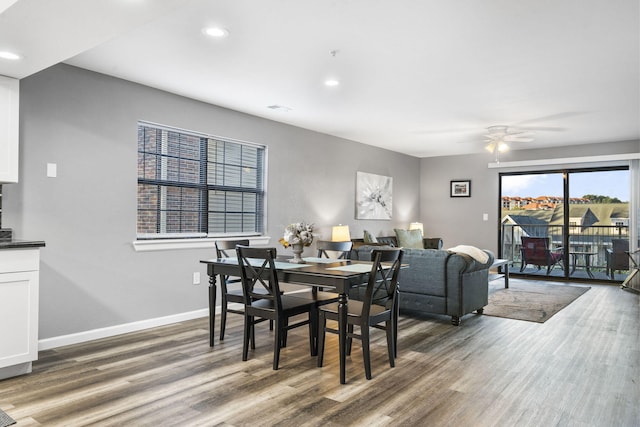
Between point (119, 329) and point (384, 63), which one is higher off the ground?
point (384, 63)

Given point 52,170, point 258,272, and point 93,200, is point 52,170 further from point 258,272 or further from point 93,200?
point 258,272

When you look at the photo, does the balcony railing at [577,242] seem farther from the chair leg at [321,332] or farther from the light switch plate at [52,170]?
the light switch plate at [52,170]

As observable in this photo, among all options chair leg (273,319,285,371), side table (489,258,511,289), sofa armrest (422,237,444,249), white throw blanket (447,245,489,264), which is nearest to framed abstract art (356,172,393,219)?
sofa armrest (422,237,444,249)

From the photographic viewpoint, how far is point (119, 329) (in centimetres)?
413

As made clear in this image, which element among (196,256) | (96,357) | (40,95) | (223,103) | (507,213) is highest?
(223,103)

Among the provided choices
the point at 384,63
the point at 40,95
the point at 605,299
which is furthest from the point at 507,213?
the point at 40,95

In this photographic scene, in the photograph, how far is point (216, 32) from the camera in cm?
314

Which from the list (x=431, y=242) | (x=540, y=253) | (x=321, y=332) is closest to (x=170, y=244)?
(x=321, y=332)

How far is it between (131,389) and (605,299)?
6.09 m

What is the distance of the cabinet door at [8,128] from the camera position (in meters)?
3.12

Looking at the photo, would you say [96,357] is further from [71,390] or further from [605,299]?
[605,299]

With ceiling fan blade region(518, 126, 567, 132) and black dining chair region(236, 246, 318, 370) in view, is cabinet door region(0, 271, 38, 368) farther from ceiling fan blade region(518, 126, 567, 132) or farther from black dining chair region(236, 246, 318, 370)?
ceiling fan blade region(518, 126, 567, 132)

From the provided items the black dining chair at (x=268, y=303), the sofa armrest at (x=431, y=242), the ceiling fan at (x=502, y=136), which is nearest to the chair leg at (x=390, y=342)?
the black dining chair at (x=268, y=303)

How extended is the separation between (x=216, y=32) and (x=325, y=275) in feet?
6.12
